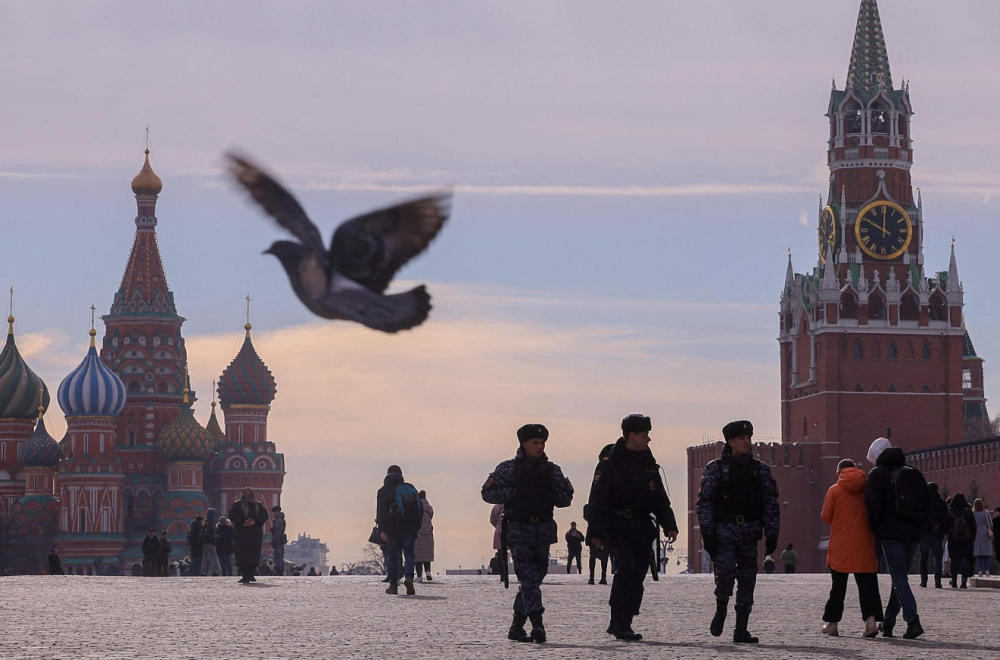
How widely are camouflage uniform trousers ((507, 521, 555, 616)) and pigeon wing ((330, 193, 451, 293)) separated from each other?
8.23 m

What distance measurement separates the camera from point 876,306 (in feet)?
382

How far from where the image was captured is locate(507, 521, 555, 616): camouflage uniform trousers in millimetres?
14570

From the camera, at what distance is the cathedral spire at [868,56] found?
396ft

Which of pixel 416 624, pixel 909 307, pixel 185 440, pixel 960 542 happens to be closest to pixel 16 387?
pixel 185 440

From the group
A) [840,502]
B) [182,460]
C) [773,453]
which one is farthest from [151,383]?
[840,502]

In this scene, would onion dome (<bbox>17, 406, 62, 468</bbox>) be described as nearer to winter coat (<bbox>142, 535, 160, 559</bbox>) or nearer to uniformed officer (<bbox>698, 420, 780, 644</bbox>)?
winter coat (<bbox>142, 535, 160, 559</bbox>)

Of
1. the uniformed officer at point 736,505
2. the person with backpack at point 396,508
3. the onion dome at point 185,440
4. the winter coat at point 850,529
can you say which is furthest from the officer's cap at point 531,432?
the onion dome at point 185,440

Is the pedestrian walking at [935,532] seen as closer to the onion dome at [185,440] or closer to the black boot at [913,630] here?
the black boot at [913,630]

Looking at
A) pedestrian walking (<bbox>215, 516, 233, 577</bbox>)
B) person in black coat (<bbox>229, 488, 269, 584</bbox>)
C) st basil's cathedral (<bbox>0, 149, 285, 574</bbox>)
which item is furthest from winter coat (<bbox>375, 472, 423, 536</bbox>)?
st basil's cathedral (<bbox>0, 149, 285, 574</bbox>)

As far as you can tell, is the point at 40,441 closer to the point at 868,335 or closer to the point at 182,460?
the point at 182,460

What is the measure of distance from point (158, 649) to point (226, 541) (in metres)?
24.1

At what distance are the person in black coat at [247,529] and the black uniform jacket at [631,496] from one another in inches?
542

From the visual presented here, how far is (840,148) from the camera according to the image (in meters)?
119

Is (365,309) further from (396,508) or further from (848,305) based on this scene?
(848,305)
